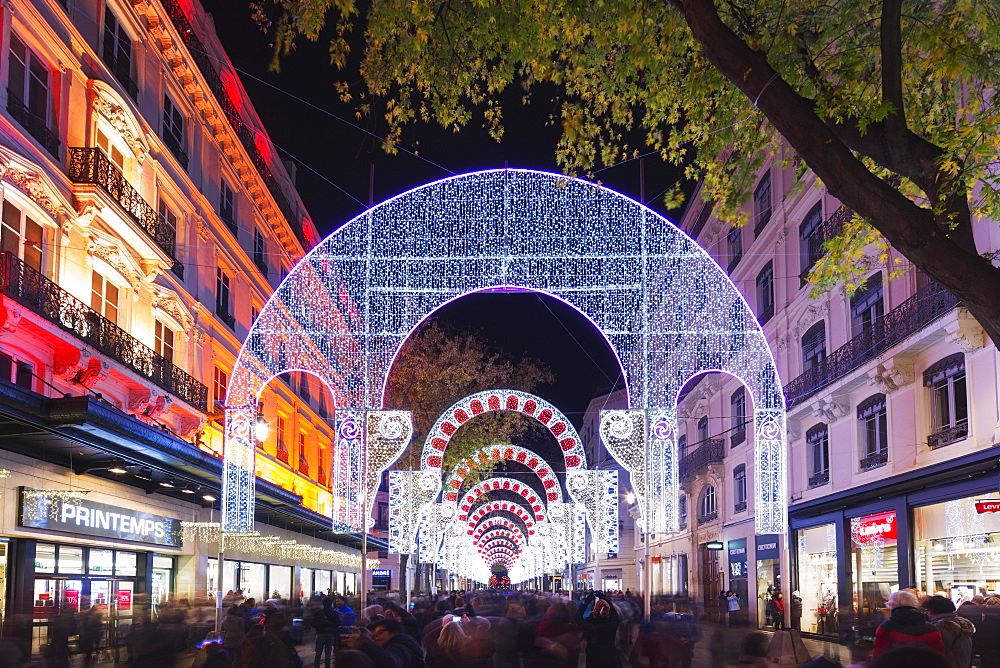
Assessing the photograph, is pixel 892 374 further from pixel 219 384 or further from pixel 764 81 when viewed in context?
pixel 219 384

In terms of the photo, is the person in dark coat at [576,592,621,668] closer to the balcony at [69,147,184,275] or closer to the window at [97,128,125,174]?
the balcony at [69,147,184,275]

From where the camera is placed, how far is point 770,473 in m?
16.9

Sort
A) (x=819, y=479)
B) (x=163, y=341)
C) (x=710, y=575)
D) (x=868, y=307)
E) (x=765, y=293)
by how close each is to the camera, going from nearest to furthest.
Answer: (x=868, y=307) → (x=163, y=341) → (x=819, y=479) → (x=765, y=293) → (x=710, y=575)

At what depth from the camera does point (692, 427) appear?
48.9 metres

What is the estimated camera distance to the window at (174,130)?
27.8m

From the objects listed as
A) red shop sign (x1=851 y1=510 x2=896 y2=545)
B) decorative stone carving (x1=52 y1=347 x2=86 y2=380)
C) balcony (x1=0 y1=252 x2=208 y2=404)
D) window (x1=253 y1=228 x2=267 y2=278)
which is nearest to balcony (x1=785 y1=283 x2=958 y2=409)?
red shop sign (x1=851 y1=510 x2=896 y2=545)

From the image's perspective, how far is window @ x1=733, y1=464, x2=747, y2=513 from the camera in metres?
37.9

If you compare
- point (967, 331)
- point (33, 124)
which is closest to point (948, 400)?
point (967, 331)

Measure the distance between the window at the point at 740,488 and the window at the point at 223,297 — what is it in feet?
63.8

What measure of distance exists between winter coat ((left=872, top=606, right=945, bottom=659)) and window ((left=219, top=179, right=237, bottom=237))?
29250 millimetres

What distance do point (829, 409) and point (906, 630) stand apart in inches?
844

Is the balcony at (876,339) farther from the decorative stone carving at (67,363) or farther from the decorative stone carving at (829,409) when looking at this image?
the decorative stone carving at (67,363)

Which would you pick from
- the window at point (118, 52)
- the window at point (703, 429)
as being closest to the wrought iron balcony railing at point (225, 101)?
the window at point (118, 52)

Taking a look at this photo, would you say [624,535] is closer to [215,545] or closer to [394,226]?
[215,545]
